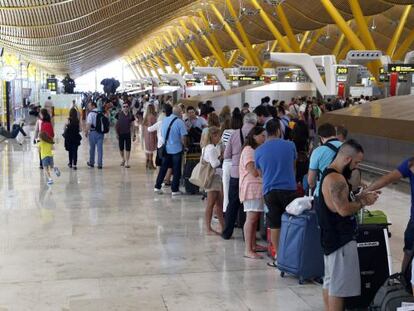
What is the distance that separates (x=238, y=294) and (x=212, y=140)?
293cm

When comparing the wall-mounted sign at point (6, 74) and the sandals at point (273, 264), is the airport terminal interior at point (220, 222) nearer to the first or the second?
the sandals at point (273, 264)

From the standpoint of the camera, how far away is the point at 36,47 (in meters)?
39.0

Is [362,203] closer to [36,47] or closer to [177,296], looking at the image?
[177,296]

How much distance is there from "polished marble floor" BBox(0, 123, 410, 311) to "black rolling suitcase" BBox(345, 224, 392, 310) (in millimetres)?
526

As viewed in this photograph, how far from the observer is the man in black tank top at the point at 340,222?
14.9 ft

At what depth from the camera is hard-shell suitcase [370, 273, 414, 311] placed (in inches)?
176

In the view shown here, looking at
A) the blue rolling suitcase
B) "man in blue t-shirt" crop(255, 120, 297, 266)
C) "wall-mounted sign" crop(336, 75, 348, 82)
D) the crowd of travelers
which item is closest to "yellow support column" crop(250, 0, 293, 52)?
"wall-mounted sign" crop(336, 75, 348, 82)

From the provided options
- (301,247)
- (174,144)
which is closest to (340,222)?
(301,247)

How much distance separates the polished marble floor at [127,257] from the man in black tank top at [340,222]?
0.98 meters

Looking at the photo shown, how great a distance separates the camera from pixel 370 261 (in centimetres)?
543

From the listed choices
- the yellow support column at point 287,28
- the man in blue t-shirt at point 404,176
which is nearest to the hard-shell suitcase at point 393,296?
the man in blue t-shirt at point 404,176

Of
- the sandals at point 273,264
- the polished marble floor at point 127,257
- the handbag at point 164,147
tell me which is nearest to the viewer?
the polished marble floor at point 127,257

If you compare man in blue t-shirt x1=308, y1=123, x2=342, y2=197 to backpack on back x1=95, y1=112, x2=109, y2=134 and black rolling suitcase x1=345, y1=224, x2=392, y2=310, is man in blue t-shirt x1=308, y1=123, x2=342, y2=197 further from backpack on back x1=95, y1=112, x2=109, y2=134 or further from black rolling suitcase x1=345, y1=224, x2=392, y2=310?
backpack on back x1=95, y1=112, x2=109, y2=134

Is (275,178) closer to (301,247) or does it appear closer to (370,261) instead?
(301,247)
